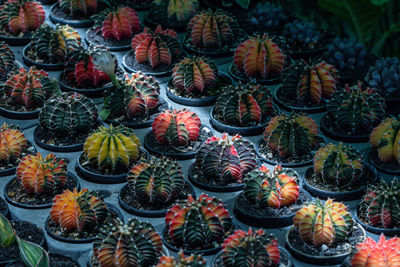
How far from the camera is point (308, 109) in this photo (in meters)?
7.00

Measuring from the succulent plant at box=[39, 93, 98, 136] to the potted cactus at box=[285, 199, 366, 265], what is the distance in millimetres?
2091

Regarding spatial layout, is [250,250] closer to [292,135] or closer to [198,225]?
[198,225]

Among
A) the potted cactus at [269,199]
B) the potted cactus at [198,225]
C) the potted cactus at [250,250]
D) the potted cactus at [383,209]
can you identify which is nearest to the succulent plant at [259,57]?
the potted cactus at [269,199]

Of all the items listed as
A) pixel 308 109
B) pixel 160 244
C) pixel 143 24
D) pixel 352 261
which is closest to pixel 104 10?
pixel 143 24

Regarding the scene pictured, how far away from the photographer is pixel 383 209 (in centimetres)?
541

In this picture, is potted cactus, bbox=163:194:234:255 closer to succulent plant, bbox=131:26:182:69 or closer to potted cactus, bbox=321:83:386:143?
potted cactus, bbox=321:83:386:143

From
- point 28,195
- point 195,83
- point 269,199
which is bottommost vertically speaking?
point 28,195

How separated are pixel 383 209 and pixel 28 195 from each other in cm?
244

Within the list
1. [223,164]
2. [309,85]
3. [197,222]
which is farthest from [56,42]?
[197,222]

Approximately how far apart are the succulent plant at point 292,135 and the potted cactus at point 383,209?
825 mm

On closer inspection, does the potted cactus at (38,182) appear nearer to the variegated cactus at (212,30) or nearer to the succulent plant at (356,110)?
the succulent plant at (356,110)

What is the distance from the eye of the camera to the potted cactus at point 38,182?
232 inches

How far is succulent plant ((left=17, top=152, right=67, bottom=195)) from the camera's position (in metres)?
5.88

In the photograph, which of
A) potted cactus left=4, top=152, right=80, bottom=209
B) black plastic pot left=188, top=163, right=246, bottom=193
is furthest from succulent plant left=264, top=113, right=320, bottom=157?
potted cactus left=4, top=152, right=80, bottom=209
